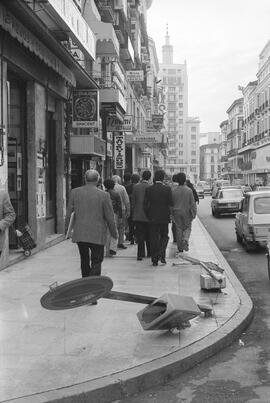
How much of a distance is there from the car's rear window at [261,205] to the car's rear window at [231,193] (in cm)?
1414

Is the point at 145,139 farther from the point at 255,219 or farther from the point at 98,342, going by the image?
the point at 98,342

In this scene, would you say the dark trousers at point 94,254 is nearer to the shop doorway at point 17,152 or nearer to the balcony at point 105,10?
the shop doorway at point 17,152

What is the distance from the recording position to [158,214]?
1044cm

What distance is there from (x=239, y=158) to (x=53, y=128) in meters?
92.3

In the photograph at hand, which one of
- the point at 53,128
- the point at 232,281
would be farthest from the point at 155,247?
the point at 53,128

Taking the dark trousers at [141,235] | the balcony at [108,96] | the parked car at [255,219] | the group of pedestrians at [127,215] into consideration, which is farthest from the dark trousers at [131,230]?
the balcony at [108,96]

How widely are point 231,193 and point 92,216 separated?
22.6 meters

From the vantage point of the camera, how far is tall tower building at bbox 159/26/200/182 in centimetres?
14738

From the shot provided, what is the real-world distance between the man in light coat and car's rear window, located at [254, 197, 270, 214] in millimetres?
7645

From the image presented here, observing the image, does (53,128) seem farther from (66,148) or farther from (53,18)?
(53,18)

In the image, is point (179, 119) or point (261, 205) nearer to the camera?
point (261, 205)

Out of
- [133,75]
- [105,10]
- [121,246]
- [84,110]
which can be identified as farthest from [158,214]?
[133,75]

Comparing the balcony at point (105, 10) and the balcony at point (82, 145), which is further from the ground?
the balcony at point (105, 10)

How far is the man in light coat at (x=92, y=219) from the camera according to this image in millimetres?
7070
